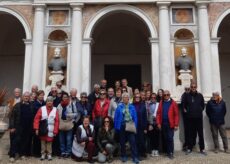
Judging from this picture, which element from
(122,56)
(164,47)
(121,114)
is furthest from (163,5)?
(121,114)

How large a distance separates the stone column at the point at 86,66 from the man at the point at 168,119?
3.53 metres

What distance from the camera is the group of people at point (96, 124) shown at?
774 cm

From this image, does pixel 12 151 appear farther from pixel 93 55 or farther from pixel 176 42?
pixel 93 55

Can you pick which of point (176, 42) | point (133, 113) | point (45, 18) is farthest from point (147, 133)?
point (45, 18)

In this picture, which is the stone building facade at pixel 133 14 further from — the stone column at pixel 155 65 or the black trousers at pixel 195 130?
the black trousers at pixel 195 130

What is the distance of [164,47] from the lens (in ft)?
36.0

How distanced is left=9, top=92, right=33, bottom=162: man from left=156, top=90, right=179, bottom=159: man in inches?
136

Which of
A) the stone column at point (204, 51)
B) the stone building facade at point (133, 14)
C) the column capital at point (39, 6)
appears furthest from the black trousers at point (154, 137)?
the column capital at point (39, 6)

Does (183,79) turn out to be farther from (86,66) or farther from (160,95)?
(86,66)

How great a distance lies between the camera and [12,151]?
25.6 ft

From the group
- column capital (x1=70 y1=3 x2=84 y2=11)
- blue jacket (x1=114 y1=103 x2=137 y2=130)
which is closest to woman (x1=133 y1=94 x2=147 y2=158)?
blue jacket (x1=114 y1=103 x2=137 y2=130)

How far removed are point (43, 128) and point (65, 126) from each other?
570 millimetres

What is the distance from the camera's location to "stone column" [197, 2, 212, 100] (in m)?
10.6

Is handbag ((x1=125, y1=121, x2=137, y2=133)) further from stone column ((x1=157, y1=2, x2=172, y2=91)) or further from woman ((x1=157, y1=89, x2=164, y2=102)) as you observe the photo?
stone column ((x1=157, y1=2, x2=172, y2=91))
